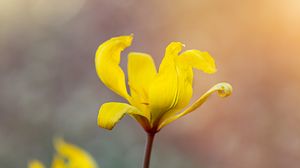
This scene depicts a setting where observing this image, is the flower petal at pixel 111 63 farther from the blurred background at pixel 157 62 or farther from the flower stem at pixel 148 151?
the blurred background at pixel 157 62

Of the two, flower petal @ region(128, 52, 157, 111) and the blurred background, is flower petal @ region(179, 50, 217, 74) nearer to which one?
flower petal @ region(128, 52, 157, 111)

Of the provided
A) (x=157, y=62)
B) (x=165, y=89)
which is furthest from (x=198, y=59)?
(x=157, y=62)

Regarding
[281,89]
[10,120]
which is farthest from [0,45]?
[281,89]

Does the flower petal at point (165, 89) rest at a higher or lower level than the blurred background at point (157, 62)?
higher

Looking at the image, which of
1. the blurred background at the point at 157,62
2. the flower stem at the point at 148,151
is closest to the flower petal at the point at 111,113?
the flower stem at the point at 148,151

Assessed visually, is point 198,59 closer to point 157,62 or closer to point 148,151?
point 148,151

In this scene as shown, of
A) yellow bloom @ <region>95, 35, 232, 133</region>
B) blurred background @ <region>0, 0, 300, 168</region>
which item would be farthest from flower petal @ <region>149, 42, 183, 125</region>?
blurred background @ <region>0, 0, 300, 168</region>
